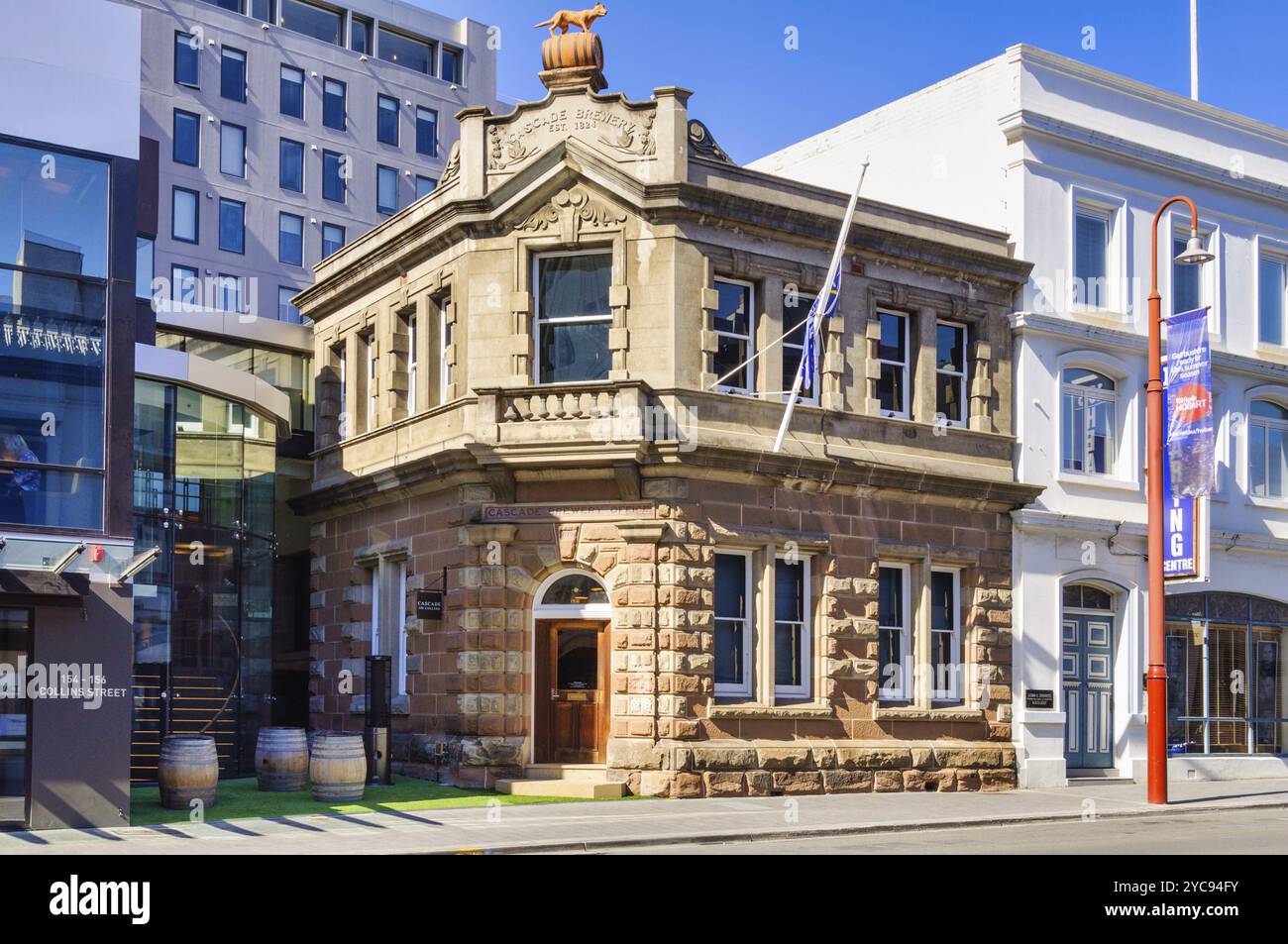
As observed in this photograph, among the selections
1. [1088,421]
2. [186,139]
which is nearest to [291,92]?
[186,139]

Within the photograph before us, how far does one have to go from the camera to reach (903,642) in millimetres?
27672

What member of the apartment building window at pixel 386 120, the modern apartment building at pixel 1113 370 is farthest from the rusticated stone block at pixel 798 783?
the apartment building window at pixel 386 120

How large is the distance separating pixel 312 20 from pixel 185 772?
1799 inches

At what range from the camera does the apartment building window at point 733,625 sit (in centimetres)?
2570

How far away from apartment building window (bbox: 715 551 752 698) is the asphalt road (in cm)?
502

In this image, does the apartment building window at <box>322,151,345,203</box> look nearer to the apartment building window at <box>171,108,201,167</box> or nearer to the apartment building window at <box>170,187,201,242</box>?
the apartment building window at <box>171,108,201,167</box>

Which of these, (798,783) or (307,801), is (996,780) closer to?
(798,783)

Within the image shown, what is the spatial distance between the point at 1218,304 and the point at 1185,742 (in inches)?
346

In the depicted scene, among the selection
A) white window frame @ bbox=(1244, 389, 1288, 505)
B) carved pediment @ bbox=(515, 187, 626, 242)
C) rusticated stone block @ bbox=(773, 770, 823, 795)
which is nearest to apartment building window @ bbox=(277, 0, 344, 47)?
carved pediment @ bbox=(515, 187, 626, 242)

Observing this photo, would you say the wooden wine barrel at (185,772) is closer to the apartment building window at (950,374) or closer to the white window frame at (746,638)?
the white window frame at (746,638)

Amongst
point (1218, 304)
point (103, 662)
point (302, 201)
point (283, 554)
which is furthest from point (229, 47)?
point (103, 662)

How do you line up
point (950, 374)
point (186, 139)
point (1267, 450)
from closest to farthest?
1. point (950, 374)
2. point (1267, 450)
3. point (186, 139)

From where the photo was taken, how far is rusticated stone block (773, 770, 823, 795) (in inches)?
995

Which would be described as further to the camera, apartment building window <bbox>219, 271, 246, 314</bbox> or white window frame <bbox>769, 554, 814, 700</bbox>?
apartment building window <bbox>219, 271, 246, 314</bbox>
